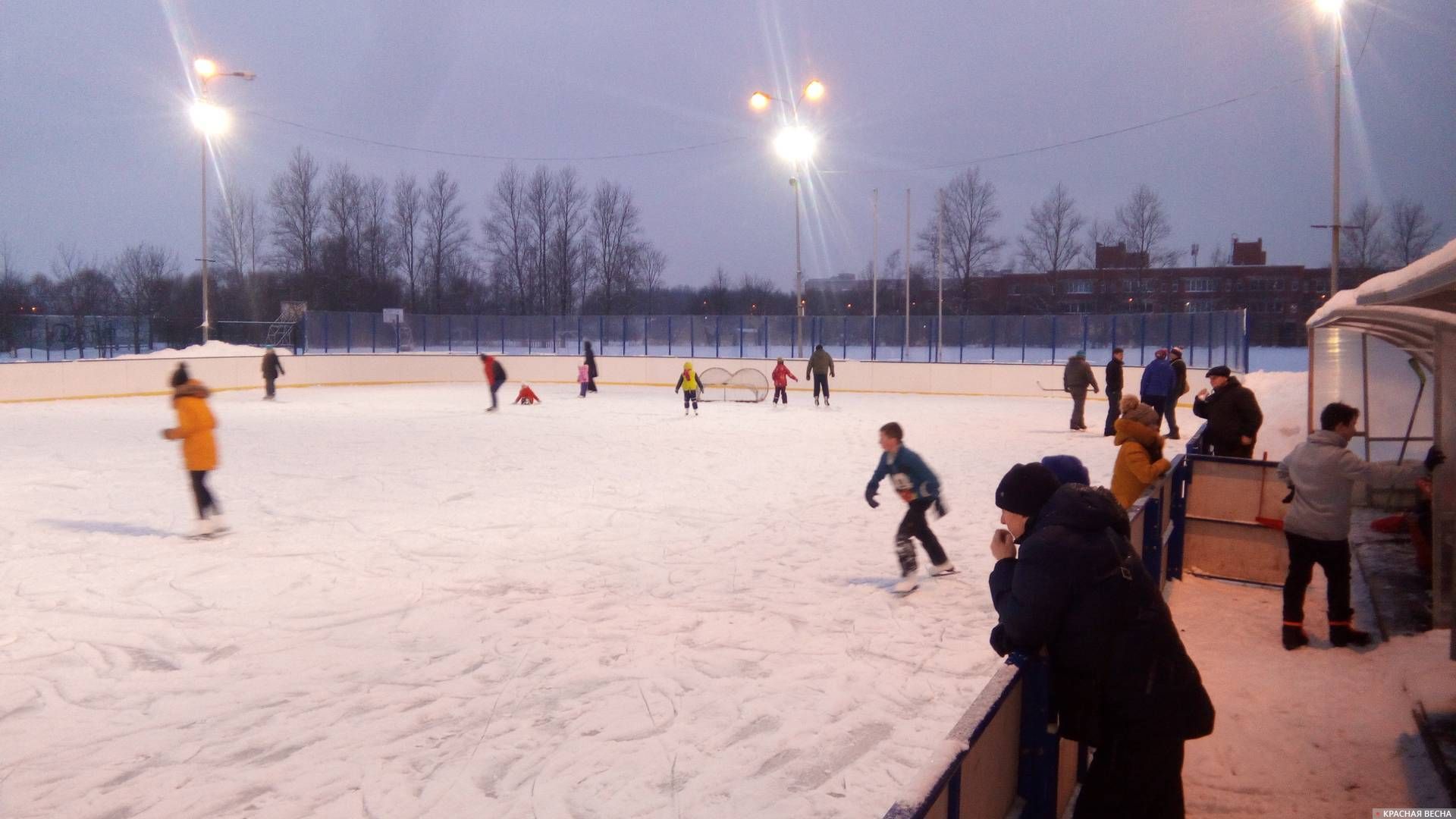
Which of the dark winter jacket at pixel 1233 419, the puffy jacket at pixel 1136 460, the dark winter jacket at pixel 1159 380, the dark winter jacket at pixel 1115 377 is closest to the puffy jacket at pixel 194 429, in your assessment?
the puffy jacket at pixel 1136 460

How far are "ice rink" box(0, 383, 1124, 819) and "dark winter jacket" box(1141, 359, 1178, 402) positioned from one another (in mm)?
3235

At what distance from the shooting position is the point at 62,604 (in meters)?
6.79

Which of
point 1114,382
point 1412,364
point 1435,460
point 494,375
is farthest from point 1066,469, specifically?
point 494,375

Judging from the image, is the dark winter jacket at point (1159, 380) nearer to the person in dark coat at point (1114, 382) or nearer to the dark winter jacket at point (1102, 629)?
the person in dark coat at point (1114, 382)

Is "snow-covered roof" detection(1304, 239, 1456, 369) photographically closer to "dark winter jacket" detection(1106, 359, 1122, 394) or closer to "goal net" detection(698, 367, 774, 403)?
"dark winter jacket" detection(1106, 359, 1122, 394)

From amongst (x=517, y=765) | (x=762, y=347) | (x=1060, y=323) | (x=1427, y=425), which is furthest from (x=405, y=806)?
(x=762, y=347)

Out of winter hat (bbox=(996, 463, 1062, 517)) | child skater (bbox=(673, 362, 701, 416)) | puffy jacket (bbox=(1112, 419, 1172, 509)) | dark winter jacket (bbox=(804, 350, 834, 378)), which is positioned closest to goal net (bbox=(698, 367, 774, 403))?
dark winter jacket (bbox=(804, 350, 834, 378))

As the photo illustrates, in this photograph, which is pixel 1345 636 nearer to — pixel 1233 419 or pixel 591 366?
pixel 1233 419

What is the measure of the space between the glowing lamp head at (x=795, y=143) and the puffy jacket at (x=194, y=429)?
59.7 feet

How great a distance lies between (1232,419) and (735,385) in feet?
54.1

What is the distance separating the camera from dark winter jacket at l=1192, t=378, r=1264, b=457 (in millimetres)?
9109

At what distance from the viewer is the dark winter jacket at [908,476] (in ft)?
23.8

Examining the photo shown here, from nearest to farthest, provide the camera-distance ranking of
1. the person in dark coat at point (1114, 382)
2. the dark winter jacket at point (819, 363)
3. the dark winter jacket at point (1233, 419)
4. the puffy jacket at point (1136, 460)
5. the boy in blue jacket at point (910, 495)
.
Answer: the puffy jacket at point (1136, 460) < the boy in blue jacket at point (910, 495) < the dark winter jacket at point (1233, 419) < the person in dark coat at point (1114, 382) < the dark winter jacket at point (819, 363)

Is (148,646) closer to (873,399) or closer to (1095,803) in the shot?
(1095,803)
